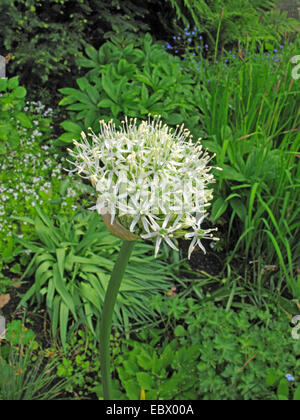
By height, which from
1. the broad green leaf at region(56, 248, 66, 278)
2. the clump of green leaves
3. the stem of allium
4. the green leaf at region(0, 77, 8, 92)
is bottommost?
the stem of allium

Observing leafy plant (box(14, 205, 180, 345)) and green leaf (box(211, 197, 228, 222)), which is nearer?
leafy plant (box(14, 205, 180, 345))

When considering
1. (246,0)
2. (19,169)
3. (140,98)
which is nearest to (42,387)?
(19,169)

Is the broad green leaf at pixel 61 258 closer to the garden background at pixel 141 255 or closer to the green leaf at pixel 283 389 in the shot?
the garden background at pixel 141 255

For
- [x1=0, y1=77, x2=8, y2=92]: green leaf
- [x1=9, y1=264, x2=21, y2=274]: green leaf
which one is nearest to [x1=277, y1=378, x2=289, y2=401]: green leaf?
[x1=9, y1=264, x2=21, y2=274]: green leaf

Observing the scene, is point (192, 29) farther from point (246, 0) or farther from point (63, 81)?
point (63, 81)

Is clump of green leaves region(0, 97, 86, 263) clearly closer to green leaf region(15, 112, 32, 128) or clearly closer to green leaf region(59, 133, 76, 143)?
green leaf region(15, 112, 32, 128)

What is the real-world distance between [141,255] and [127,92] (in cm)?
112

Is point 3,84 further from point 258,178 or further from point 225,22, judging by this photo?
point 225,22

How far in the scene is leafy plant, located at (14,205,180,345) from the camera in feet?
7.25

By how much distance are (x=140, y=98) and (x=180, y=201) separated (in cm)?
190

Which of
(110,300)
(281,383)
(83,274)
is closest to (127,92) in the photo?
(83,274)

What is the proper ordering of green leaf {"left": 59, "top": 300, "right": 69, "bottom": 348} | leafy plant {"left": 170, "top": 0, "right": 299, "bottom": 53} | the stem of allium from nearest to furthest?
1. the stem of allium
2. green leaf {"left": 59, "top": 300, "right": 69, "bottom": 348}
3. leafy plant {"left": 170, "top": 0, "right": 299, "bottom": 53}

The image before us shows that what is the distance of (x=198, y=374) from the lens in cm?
193
